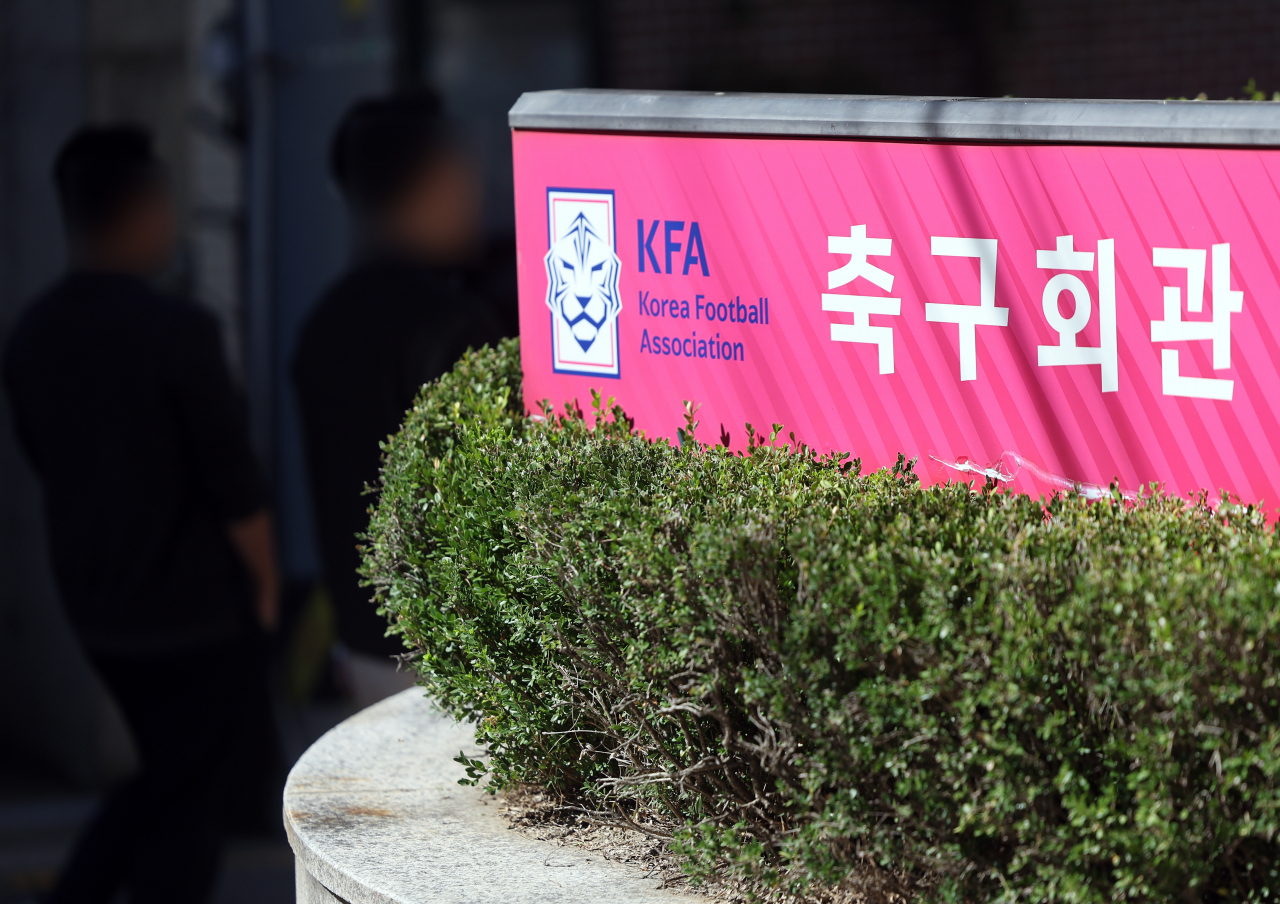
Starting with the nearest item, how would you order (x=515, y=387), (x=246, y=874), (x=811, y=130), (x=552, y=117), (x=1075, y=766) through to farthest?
1. (x=1075, y=766)
2. (x=811, y=130)
3. (x=552, y=117)
4. (x=515, y=387)
5. (x=246, y=874)

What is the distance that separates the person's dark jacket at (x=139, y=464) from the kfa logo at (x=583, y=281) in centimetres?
162

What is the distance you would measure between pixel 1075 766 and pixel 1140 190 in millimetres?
1045

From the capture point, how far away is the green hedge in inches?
91.0

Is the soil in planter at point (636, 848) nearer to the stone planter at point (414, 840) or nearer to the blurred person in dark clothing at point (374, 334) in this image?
the stone planter at point (414, 840)

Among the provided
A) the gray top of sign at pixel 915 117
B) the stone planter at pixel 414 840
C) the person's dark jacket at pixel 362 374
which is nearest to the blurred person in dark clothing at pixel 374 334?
the person's dark jacket at pixel 362 374

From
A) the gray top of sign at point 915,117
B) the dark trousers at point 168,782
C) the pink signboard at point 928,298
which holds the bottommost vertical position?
the dark trousers at point 168,782

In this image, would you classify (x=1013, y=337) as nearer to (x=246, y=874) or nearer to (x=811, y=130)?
(x=811, y=130)

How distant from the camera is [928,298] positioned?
10.00 feet

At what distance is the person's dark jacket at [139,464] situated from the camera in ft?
15.8

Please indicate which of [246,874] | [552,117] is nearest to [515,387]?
[552,117]

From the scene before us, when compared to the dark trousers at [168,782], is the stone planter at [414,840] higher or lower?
higher

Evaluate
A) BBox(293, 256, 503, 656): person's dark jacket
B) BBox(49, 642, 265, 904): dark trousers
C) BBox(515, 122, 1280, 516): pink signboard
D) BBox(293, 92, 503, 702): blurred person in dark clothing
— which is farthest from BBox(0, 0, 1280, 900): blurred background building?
→ BBox(515, 122, 1280, 516): pink signboard

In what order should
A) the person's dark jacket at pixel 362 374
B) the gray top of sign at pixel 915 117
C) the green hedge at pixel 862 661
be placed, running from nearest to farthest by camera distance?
the green hedge at pixel 862 661 → the gray top of sign at pixel 915 117 → the person's dark jacket at pixel 362 374

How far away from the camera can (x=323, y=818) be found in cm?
332
